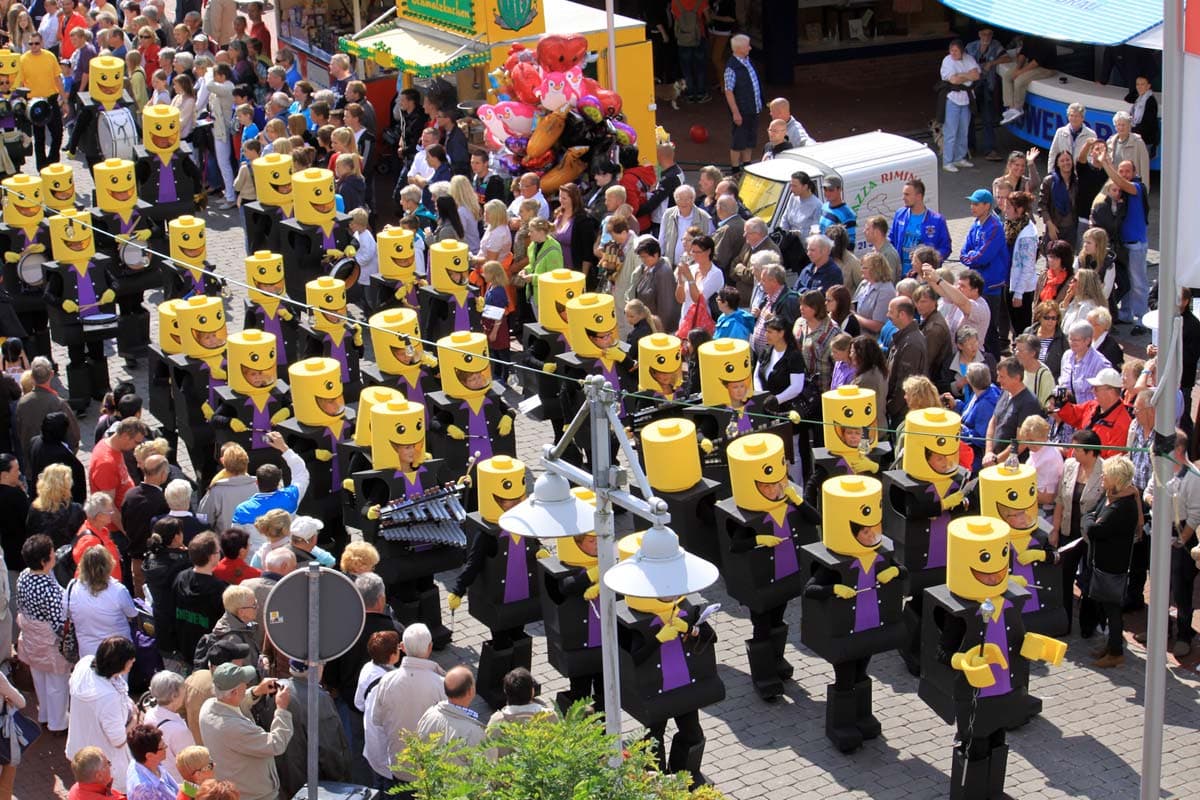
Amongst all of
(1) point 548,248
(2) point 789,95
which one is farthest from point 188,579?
(2) point 789,95

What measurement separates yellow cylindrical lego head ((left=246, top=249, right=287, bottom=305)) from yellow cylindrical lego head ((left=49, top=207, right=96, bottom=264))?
4.98 feet

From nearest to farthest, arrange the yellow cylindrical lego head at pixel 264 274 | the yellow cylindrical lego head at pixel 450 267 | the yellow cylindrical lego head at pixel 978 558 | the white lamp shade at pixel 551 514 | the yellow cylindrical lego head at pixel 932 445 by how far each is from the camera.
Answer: the white lamp shade at pixel 551 514 → the yellow cylindrical lego head at pixel 978 558 → the yellow cylindrical lego head at pixel 932 445 → the yellow cylindrical lego head at pixel 264 274 → the yellow cylindrical lego head at pixel 450 267

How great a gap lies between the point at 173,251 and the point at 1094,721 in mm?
8414

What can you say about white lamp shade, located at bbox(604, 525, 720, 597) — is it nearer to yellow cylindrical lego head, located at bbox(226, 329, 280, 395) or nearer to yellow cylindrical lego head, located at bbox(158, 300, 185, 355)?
yellow cylindrical lego head, located at bbox(226, 329, 280, 395)

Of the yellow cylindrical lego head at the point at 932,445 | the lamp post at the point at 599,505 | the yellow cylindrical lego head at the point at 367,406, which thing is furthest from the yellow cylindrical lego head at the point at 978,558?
the yellow cylindrical lego head at the point at 367,406

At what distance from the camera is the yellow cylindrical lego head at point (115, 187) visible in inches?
612

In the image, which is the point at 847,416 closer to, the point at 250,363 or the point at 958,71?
the point at 250,363

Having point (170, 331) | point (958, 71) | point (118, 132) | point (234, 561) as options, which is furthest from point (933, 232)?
point (118, 132)

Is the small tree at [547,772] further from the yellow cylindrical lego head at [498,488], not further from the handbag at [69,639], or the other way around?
the handbag at [69,639]

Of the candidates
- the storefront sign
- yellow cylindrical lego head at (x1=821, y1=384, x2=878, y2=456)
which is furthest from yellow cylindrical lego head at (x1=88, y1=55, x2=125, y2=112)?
yellow cylindrical lego head at (x1=821, y1=384, x2=878, y2=456)

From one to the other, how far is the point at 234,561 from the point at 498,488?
1561 mm

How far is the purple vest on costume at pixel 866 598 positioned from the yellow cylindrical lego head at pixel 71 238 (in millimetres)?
7491

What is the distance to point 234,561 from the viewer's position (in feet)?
33.8

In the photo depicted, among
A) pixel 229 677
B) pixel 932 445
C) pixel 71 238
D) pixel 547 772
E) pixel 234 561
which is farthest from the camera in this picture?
pixel 71 238
